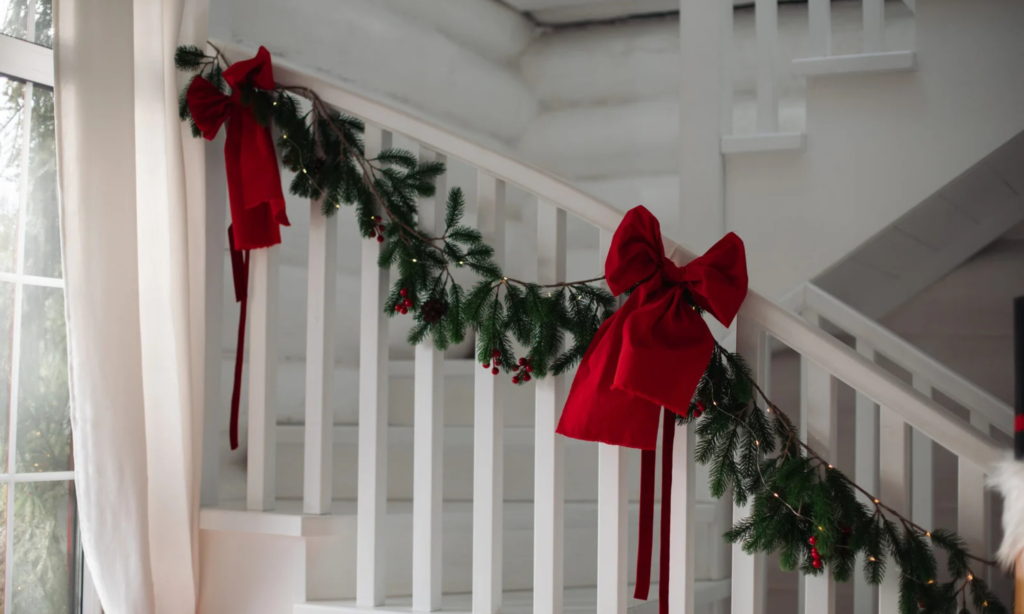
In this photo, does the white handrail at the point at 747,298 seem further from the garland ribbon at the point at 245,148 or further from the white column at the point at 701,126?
the white column at the point at 701,126

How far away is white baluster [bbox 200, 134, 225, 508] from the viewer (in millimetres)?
1858

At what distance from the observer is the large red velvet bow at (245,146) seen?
1.72m

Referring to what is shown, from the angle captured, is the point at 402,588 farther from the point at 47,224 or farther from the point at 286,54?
the point at 286,54

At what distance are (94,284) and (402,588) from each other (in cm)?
89

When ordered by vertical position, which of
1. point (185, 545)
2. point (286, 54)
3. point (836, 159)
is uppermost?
point (286, 54)

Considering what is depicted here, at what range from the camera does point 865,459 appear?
2.23m

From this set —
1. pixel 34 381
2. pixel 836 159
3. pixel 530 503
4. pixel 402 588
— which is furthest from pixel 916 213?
pixel 34 381

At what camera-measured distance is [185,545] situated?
174 cm

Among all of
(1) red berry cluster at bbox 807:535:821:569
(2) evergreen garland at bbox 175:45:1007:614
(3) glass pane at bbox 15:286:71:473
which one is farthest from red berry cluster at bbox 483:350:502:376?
(3) glass pane at bbox 15:286:71:473

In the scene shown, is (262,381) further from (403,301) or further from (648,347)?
(648,347)

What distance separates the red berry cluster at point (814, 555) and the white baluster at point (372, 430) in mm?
803

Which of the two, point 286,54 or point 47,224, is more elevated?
point 286,54

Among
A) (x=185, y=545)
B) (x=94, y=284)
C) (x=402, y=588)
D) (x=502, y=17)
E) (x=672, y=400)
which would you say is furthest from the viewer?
(x=502, y=17)

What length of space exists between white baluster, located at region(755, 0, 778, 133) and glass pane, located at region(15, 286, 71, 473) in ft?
6.42
